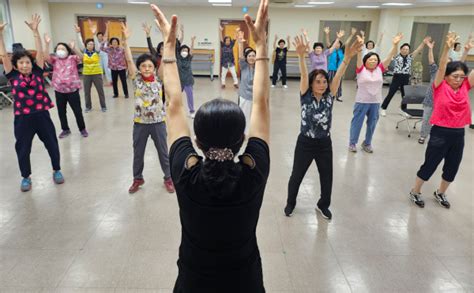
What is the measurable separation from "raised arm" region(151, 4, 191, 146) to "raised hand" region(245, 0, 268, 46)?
0.31 meters

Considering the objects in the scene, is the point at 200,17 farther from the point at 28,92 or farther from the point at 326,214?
the point at 326,214

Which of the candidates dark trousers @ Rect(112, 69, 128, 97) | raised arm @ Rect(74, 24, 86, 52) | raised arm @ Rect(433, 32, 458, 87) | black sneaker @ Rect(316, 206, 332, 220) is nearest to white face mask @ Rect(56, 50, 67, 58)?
raised arm @ Rect(74, 24, 86, 52)

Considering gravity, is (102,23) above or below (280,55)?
above

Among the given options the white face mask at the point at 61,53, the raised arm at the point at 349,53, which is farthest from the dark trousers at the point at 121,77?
the raised arm at the point at 349,53

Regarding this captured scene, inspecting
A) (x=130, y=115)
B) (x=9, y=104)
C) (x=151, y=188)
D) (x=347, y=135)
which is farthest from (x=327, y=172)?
(x=9, y=104)

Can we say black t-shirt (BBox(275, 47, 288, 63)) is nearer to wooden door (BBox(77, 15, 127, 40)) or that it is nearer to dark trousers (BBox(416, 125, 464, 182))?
wooden door (BBox(77, 15, 127, 40))

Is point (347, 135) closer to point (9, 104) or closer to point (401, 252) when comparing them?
point (401, 252)

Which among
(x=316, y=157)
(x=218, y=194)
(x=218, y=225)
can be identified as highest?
(x=218, y=194)

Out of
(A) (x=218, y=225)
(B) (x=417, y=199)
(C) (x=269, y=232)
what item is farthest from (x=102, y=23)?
(A) (x=218, y=225)

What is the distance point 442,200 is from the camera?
409cm

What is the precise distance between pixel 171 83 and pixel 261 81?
39 centimetres

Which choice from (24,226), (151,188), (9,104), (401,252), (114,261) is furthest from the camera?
(9,104)

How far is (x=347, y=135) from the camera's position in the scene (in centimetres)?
683

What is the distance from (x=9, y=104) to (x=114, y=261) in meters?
7.32
